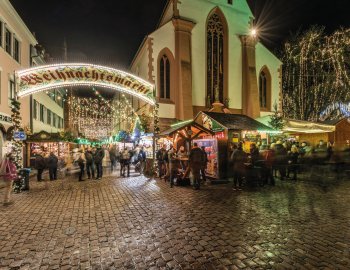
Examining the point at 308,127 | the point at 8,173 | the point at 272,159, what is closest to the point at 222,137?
the point at 272,159

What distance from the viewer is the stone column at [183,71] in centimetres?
1995

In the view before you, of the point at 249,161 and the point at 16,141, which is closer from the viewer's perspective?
the point at 16,141

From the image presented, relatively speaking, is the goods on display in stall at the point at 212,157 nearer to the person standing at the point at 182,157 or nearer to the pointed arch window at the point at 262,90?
the person standing at the point at 182,157

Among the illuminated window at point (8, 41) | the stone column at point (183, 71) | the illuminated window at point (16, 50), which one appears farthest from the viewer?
the stone column at point (183, 71)

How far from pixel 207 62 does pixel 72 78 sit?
13585mm

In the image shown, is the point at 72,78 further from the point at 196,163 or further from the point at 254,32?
the point at 254,32

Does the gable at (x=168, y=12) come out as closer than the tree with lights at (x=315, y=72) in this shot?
Yes

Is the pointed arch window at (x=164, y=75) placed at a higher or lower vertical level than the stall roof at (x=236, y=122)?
higher

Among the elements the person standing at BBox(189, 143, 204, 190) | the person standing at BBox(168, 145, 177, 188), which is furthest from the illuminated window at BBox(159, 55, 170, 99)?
the person standing at BBox(189, 143, 204, 190)

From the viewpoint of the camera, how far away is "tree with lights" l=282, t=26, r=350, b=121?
24594 millimetres

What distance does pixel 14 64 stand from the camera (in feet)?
58.3

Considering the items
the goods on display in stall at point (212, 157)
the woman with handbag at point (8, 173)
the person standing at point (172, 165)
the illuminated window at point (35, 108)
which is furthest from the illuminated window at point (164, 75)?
the woman with handbag at point (8, 173)

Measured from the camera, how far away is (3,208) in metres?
7.51

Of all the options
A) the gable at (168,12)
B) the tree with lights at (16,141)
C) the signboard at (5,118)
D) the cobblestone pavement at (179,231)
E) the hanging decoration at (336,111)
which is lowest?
the cobblestone pavement at (179,231)
